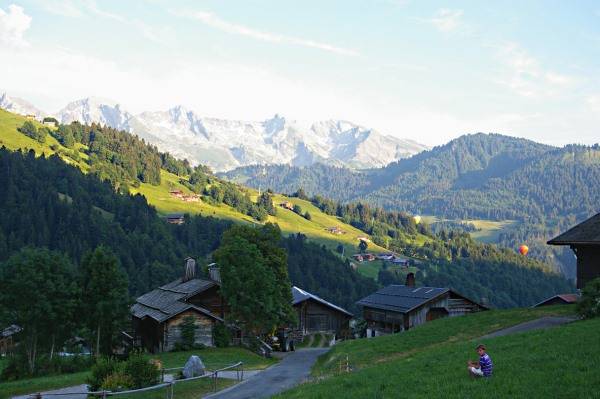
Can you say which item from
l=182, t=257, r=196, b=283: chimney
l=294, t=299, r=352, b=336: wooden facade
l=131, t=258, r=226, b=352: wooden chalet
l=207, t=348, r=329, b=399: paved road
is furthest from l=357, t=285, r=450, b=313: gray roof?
l=207, t=348, r=329, b=399: paved road

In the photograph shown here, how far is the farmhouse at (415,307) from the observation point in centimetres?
7075

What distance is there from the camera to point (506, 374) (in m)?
20.9

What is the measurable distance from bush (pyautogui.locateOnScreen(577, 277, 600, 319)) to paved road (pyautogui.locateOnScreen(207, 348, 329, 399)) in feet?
56.1

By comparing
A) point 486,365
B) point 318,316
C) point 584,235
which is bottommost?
point 318,316

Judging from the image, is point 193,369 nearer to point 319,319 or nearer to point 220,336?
point 220,336

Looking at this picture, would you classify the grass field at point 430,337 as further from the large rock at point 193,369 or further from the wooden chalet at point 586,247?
A: the large rock at point 193,369

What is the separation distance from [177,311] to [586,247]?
3775cm

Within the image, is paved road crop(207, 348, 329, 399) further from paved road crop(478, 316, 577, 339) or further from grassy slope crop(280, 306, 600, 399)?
paved road crop(478, 316, 577, 339)

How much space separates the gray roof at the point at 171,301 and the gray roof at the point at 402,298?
22796 mm

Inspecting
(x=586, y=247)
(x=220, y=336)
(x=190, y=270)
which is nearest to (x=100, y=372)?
(x=220, y=336)

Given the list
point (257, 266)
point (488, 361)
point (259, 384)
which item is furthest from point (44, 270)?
point (488, 361)

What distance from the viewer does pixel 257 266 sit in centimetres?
5994

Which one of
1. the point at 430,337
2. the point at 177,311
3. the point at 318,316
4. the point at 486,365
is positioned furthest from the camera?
the point at 318,316

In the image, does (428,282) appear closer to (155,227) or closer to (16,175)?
(155,227)
